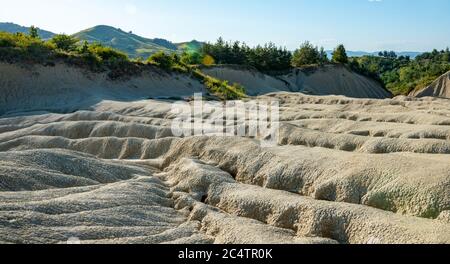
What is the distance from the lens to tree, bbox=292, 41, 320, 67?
270ft

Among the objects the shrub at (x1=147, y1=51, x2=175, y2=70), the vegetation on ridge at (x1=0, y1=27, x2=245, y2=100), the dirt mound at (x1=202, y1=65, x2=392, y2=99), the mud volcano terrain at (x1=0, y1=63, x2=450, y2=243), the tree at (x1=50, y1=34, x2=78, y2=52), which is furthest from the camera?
the dirt mound at (x1=202, y1=65, x2=392, y2=99)

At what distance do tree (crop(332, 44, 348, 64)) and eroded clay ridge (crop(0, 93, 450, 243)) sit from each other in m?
62.8

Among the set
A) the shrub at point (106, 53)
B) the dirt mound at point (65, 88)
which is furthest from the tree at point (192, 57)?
the dirt mound at point (65, 88)

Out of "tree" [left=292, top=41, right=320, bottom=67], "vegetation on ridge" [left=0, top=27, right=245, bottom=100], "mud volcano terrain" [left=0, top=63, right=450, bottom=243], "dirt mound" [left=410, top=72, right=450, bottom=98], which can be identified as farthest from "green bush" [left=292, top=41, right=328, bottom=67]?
"mud volcano terrain" [left=0, top=63, right=450, bottom=243]

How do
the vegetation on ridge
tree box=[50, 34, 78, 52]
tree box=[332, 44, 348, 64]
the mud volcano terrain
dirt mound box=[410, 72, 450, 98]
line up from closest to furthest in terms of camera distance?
the mud volcano terrain → the vegetation on ridge → tree box=[50, 34, 78, 52] → dirt mound box=[410, 72, 450, 98] → tree box=[332, 44, 348, 64]

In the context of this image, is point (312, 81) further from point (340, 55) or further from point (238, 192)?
point (238, 192)

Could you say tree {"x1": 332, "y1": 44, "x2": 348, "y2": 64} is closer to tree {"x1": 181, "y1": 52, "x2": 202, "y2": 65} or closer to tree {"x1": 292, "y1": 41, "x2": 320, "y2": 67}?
tree {"x1": 292, "y1": 41, "x2": 320, "y2": 67}

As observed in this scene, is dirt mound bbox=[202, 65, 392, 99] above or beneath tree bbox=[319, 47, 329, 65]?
beneath

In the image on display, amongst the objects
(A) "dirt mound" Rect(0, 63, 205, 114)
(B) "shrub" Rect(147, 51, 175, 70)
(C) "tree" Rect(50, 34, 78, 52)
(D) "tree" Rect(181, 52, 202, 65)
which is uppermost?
(C) "tree" Rect(50, 34, 78, 52)

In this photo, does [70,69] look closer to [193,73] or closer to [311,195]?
[193,73]

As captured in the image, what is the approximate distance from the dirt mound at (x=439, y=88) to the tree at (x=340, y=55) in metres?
12.8

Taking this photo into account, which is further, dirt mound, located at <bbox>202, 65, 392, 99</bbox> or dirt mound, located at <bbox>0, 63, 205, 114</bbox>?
dirt mound, located at <bbox>202, 65, 392, 99</bbox>

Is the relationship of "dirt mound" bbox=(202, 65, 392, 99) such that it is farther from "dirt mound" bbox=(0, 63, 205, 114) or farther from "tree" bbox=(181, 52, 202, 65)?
"dirt mound" bbox=(0, 63, 205, 114)

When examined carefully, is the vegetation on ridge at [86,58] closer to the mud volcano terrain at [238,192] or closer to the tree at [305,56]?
the mud volcano terrain at [238,192]
